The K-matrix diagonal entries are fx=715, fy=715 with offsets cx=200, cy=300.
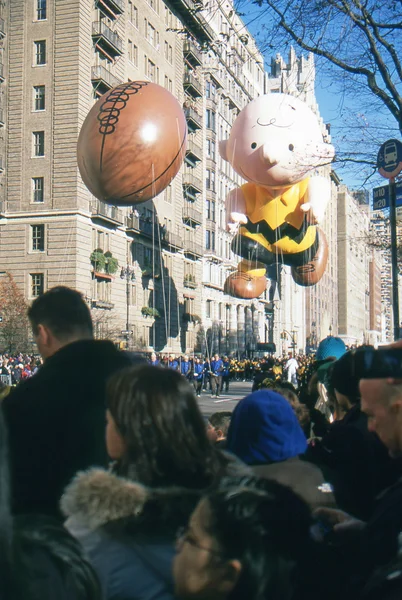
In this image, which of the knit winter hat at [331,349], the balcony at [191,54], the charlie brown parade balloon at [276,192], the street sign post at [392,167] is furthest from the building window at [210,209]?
the knit winter hat at [331,349]

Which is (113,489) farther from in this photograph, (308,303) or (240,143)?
(308,303)

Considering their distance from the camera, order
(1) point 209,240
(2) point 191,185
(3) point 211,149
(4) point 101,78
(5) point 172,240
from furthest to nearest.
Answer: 1. (1) point 209,240
2. (3) point 211,149
3. (2) point 191,185
4. (5) point 172,240
5. (4) point 101,78

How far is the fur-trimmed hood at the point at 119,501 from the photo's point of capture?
187 cm

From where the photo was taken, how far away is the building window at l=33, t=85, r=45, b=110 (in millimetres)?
38250

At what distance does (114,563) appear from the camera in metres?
1.77

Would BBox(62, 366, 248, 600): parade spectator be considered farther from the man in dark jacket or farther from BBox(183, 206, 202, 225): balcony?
BBox(183, 206, 202, 225): balcony

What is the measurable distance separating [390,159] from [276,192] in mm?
4673

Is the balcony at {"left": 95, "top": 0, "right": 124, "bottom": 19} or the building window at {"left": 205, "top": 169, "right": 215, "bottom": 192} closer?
the balcony at {"left": 95, "top": 0, "right": 124, "bottom": 19}

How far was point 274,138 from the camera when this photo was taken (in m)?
11.8

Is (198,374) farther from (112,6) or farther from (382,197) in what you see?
(112,6)

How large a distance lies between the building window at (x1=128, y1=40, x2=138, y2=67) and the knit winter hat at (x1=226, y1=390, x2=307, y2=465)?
42399 millimetres

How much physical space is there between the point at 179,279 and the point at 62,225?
14.6m

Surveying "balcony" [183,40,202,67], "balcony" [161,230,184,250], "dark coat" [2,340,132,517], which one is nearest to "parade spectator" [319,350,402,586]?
"dark coat" [2,340,132,517]

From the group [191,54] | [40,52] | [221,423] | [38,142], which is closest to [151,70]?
[191,54]
